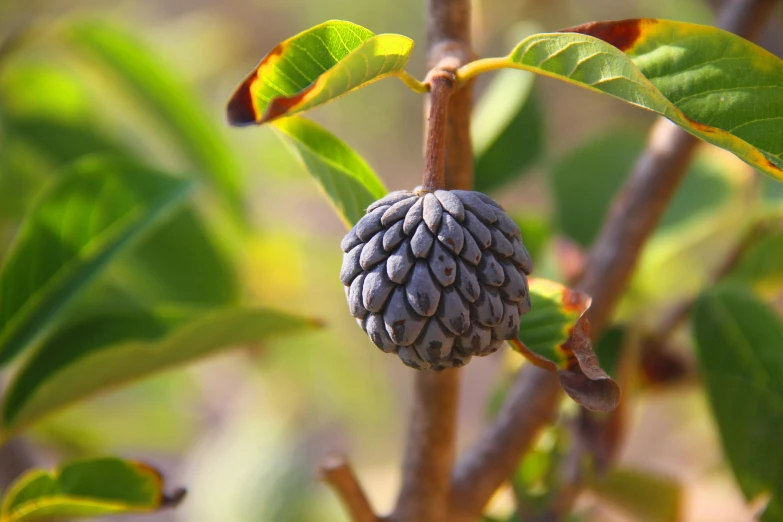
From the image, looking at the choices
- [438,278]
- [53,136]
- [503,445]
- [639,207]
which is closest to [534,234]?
[639,207]

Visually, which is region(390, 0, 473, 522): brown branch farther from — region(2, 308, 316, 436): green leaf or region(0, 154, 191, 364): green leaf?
region(0, 154, 191, 364): green leaf

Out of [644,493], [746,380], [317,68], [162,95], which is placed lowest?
[644,493]

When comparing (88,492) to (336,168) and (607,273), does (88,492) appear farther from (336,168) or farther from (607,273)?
(607,273)

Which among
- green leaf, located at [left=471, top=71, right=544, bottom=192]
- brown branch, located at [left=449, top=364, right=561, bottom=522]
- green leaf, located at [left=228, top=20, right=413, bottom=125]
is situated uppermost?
green leaf, located at [left=228, top=20, right=413, bottom=125]

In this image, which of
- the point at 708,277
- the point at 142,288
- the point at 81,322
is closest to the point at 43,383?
the point at 81,322

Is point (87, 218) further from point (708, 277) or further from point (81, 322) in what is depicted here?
point (708, 277)

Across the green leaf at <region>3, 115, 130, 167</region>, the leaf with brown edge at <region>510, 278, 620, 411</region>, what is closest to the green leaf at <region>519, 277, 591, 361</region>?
the leaf with brown edge at <region>510, 278, 620, 411</region>

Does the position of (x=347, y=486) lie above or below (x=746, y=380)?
above
